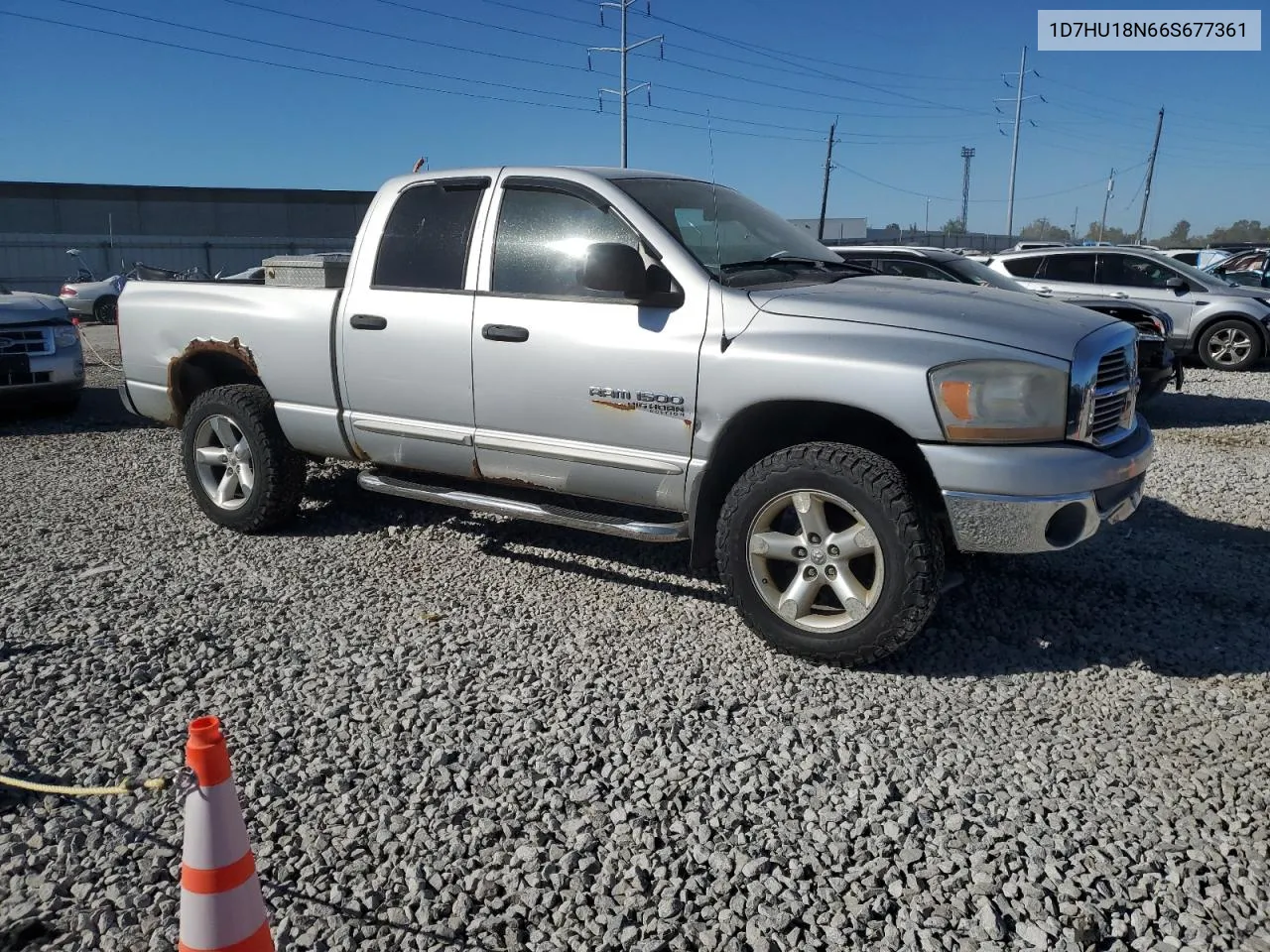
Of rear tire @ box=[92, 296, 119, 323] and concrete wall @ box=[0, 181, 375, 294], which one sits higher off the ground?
concrete wall @ box=[0, 181, 375, 294]

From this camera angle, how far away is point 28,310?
9203 millimetres

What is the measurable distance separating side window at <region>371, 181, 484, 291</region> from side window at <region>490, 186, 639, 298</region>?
8.8 inches

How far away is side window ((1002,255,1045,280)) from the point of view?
12.6m

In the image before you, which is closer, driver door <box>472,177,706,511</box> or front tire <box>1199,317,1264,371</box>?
driver door <box>472,177,706,511</box>

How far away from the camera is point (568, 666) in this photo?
3930mm

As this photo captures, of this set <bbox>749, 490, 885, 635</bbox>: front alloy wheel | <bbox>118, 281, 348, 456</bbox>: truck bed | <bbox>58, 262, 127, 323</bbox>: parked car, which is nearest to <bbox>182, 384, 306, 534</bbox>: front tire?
<bbox>118, 281, 348, 456</bbox>: truck bed

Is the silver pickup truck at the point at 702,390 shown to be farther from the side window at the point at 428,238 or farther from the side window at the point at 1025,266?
the side window at the point at 1025,266

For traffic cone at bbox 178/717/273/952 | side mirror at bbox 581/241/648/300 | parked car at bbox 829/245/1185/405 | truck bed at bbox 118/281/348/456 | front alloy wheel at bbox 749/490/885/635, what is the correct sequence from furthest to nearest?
parked car at bbox 829/245/1185/405, truck bed at bbox 118/281/348/456, side mirror at bbox 581/241/648/300, front alloy wheel at bbox 749/490/885/635, traffic cone at bbox 178/717/273/952

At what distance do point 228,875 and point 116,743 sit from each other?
1.58 m

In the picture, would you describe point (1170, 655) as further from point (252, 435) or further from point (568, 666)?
point (252, 435)

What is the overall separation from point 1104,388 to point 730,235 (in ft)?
5.89

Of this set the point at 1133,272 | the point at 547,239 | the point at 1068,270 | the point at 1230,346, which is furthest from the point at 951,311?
the point at 1230,346

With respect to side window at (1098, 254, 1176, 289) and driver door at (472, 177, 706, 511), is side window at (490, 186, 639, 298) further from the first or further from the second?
side window at (1098, 254, 1176, 289)

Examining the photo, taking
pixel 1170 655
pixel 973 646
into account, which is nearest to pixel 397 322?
pixel 973 646
